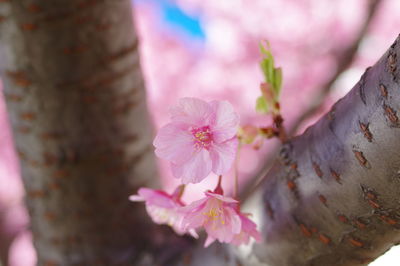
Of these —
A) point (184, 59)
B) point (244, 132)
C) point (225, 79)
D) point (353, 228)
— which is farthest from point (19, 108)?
point (184, 59)

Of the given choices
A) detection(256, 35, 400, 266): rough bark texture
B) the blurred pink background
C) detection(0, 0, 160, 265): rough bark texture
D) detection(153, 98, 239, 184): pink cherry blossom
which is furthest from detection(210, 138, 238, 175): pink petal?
the blurred pink background

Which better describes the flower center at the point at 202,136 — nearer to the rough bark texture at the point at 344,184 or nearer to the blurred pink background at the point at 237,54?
the rough bark texture at the point at 344,184

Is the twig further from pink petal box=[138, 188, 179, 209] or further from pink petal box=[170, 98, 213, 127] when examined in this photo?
pink petal box=[170, 98, 213, 127]

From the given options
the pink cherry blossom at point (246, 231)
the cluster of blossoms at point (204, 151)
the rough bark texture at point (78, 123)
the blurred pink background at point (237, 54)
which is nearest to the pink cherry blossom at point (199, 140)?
the cluster of blossoms at point (204, 151)

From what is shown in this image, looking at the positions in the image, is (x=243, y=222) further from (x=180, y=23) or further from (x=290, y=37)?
(x=180, y=23)

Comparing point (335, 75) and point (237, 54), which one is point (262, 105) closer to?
point (335, 75)

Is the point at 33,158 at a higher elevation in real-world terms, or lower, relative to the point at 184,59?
lower

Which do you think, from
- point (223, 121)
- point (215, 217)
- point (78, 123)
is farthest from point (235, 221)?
point (78, 123)
